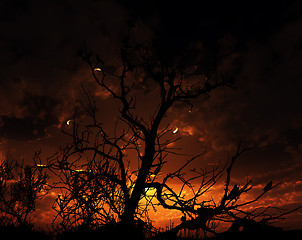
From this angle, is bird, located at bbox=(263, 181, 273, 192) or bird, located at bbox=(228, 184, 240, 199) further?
bird, located at bbox=(228, 184, 240, 199)

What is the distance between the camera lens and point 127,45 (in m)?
7.71

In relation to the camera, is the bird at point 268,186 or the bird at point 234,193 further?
the bird at point 234,193

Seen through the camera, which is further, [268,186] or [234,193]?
[234,193]

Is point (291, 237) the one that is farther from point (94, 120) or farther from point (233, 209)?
point (94, 120)

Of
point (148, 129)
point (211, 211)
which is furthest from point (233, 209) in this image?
point (148, 129)

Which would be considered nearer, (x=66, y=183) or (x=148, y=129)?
(x=66, y=183)

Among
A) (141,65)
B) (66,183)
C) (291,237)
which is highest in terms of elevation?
(141,65)

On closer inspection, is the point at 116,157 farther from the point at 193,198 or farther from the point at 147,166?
the point at 193,198

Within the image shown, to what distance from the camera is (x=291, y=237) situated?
12.5ft

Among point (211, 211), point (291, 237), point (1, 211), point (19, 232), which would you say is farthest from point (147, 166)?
point (1, 211)

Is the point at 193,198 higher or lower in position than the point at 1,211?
lower

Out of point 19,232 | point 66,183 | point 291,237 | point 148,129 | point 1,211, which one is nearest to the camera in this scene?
point 291,237

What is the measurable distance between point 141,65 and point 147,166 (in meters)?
3.43

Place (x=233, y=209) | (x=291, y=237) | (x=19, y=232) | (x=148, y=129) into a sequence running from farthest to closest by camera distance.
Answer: (x=19, y=232), (x=148, y=129), (x=233, y=209), (x=291, y=237)
